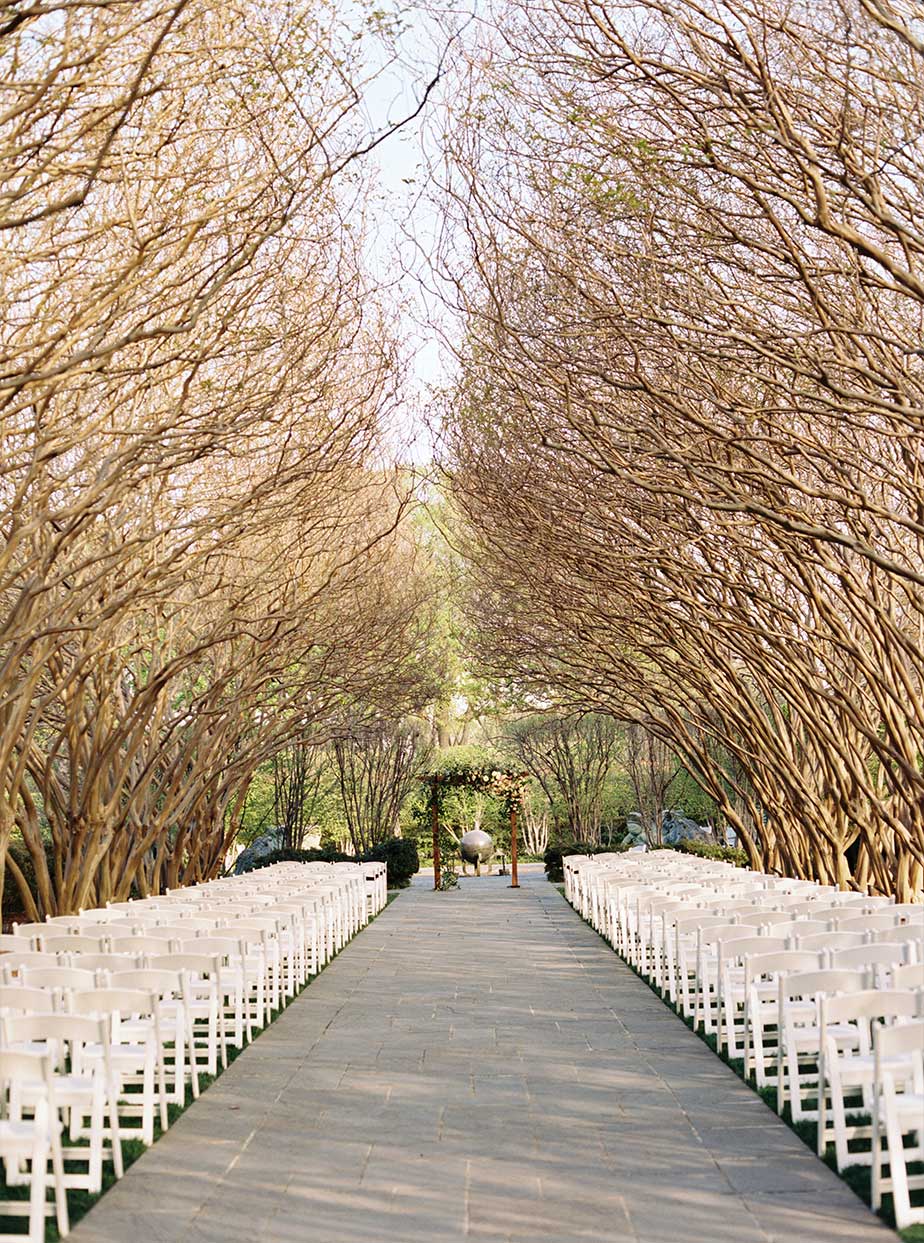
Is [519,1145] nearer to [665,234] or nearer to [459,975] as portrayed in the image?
[665,234]

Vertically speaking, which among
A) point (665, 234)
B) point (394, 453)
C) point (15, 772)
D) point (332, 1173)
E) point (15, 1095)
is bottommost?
point (332, 1173)

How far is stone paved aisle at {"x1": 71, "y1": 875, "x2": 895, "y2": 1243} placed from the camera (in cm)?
731

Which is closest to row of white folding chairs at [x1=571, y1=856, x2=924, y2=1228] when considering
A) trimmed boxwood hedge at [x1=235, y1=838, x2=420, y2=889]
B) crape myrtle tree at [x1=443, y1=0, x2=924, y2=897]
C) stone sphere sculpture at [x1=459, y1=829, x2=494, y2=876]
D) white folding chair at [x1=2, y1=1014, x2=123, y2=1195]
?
crape myrtle tree at [x1=443, y1=0, x2=924, y2=897]

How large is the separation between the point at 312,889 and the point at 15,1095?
13.6 m

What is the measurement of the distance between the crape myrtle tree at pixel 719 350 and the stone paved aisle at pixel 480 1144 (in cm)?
384

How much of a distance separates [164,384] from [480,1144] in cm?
1099

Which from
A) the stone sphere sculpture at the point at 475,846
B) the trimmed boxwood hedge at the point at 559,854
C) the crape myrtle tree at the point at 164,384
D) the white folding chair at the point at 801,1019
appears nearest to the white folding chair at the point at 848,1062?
the white folding chair at the point at 801,1019

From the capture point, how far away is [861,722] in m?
18.9

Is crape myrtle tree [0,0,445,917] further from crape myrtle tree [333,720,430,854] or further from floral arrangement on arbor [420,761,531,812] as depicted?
crape myrtle tree [333,720,430,854]

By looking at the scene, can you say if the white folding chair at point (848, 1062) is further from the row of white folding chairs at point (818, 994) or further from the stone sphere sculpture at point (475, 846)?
the stone sphere sculpture at point (475, 846)

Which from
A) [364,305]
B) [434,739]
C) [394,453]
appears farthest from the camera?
[434,739]

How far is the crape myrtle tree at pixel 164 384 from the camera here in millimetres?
11008

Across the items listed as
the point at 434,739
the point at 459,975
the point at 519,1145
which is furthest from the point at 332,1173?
the point at 434,739

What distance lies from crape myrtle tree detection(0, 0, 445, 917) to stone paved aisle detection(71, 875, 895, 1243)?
472cm
